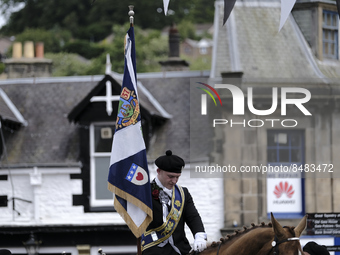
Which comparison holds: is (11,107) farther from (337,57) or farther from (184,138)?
(337,57)

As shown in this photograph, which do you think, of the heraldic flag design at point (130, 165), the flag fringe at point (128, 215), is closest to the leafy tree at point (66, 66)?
the heraldic flag design at point (130, 165)

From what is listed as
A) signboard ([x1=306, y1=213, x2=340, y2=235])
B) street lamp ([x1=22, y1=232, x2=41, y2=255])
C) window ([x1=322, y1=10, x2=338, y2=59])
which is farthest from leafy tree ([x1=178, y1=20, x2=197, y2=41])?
signboard ([x1=306, y1=213, x2=340, y2=235])

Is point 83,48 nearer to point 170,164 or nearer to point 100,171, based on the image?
point 100,171

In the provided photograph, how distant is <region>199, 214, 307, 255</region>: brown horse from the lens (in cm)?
610

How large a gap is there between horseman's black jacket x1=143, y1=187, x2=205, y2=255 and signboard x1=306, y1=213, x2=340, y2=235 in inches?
259

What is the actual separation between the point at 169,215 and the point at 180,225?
207mm

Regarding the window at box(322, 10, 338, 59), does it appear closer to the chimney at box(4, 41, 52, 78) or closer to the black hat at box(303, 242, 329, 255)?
the chimney at box(4, 41, 52, 78)

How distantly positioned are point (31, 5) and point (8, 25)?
3183 millimetres

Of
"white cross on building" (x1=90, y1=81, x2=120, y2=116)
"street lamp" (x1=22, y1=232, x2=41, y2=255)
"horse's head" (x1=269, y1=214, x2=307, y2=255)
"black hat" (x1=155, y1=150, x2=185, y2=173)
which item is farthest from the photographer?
"white cross on building" (x1=90, y1=81, x2=120, y2=116)

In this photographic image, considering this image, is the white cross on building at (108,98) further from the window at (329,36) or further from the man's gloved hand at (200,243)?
the man's gloved hand at (200,243)

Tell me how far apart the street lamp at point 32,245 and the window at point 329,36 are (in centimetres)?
832

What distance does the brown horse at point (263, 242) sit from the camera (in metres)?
6.10

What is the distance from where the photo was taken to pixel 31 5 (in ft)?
241

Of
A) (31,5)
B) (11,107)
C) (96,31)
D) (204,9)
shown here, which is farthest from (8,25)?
(11,107)
